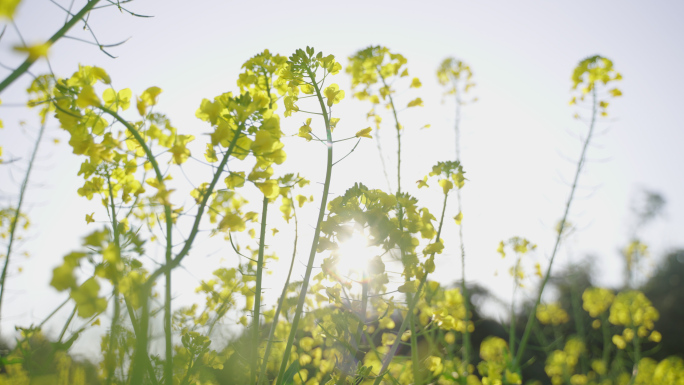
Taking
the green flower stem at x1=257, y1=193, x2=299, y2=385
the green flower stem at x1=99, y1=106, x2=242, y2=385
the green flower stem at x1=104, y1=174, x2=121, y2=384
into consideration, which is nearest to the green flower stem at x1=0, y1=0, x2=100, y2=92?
the green flower stem at x1=99, y1=106, x2=242, y2=385

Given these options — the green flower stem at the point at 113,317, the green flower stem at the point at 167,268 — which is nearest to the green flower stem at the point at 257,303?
the green flower stem at the point at 167,268

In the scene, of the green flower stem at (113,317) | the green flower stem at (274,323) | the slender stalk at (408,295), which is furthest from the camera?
the slender stalk at (408,295)

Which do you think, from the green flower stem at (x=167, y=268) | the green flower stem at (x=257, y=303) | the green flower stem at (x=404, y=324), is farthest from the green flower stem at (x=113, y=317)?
the green flower stem at (x=404, y=324)

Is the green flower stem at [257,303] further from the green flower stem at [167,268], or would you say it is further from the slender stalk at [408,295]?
the slender stalk at [408,295]

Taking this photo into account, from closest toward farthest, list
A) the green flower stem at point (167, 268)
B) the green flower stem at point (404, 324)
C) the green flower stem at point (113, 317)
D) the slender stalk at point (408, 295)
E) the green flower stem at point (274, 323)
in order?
the green flower stem at point (167, 268) → the green flower stem at point (113, 317) → the green flower stem at point (274, 323) → the green flower stem at point (404, 324) → the slender stalk at point (408, 295)

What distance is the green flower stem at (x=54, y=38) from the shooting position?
2.52ft

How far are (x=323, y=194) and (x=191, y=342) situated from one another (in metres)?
0.81

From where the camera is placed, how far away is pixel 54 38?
0.93m

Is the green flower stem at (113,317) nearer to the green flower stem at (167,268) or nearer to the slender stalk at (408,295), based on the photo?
the green flower stem at (167,268)

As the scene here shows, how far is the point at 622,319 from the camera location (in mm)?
5520

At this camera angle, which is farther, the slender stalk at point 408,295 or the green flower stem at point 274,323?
the slender stalk at point 408,295

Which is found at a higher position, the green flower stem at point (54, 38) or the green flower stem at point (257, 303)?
the green flower stem at point (54, 38)

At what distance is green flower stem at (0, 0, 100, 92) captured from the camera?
30.3 inches

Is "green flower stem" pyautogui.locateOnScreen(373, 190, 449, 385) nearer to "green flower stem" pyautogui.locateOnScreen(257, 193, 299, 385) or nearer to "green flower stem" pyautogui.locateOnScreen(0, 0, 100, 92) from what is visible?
"green flower stem" pyautogui.locateOnScreen(257, 193, 299, 385)
